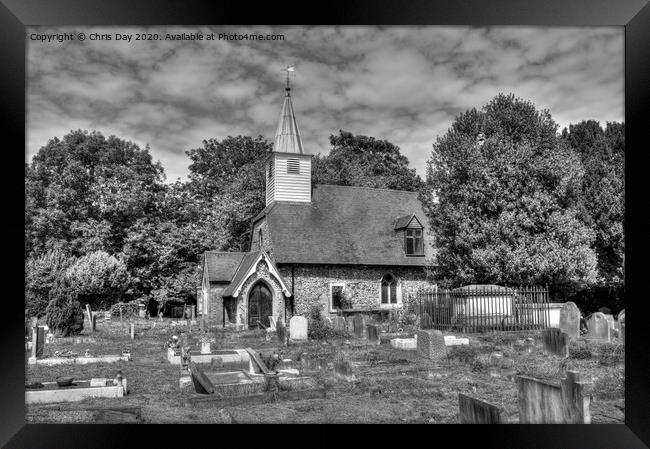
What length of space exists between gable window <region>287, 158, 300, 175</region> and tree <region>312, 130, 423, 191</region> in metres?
6.05

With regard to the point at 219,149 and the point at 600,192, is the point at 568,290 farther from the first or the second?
the point at 219,149

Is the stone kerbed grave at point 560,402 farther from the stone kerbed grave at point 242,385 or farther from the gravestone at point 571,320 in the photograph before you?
the gravestone at point 571,320

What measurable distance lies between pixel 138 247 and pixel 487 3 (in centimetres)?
2750

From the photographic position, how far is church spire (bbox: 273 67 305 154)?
2425cm

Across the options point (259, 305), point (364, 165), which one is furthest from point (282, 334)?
point (364, 165)

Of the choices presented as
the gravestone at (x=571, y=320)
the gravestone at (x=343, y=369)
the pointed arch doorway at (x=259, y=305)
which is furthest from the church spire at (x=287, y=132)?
the gravestone at (x=343, y=369)

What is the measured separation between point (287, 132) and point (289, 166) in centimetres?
172

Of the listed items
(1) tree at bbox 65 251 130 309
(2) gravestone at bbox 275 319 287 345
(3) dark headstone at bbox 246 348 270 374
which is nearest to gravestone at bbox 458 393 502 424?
(3) dark headstone at bbox 246 348 270 374

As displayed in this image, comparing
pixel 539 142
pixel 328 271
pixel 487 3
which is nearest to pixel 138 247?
pixel 328 271

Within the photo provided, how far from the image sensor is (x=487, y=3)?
6.40 meters

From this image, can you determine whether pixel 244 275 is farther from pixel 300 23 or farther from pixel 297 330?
pixel 300 23

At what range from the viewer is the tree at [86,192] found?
28.8 m

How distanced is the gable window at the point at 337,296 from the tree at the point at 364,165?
9.48m

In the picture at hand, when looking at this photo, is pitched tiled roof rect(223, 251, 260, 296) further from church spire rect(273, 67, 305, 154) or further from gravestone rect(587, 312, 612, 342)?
gravestone rect(587, 312, 612, 342)
